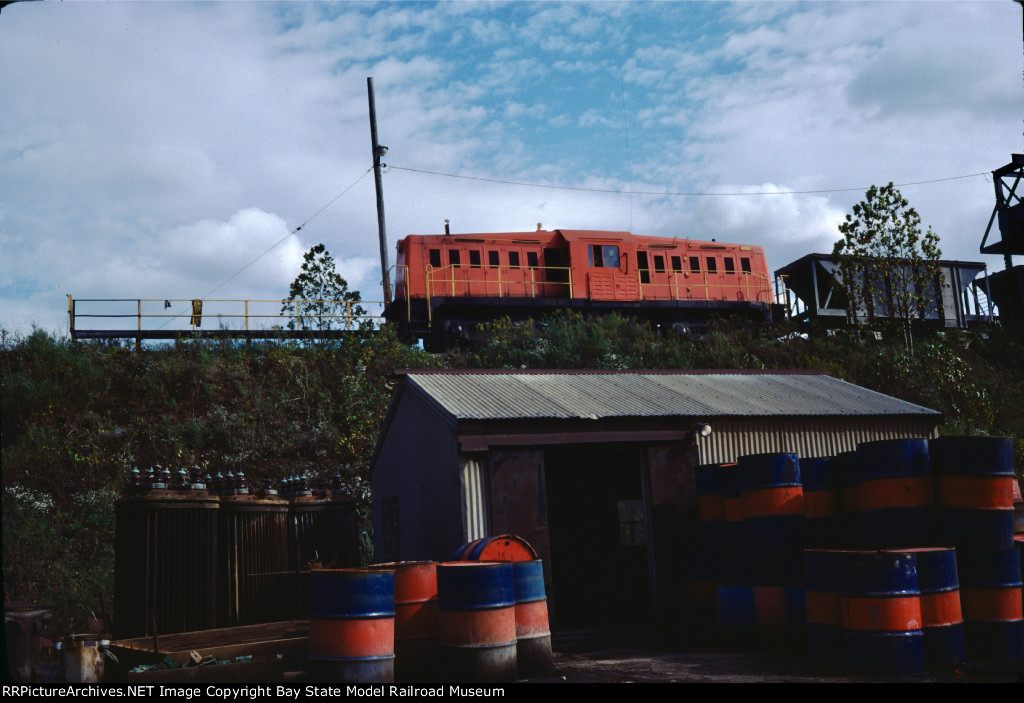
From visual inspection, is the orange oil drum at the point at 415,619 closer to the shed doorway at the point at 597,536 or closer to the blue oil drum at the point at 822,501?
the blue oil drum at the point at 822,501

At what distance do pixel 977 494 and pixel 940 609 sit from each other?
1615 millimetres

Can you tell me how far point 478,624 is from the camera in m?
8.80

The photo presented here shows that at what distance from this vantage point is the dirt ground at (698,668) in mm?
8352

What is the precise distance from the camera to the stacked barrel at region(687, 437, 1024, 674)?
870cm

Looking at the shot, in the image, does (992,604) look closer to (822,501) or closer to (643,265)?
(822,501)

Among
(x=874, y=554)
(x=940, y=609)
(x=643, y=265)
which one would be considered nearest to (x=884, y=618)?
(x=874, y=554)

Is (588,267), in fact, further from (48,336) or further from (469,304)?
(48,336)

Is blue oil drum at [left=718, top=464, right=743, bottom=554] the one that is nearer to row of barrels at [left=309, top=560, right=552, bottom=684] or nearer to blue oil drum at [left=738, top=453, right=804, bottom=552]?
blue oil drum at [left=738, top=453, right=804, bottom=552]

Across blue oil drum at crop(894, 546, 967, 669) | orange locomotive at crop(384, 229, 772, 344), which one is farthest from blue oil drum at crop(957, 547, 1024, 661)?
orange locomotive at crop(384, 229, 772, 344)

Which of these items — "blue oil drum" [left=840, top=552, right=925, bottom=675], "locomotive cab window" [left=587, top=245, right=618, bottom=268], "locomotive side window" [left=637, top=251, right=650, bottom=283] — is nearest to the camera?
"blue oil drum" [left=840, top=552, right=925, bottom=675]

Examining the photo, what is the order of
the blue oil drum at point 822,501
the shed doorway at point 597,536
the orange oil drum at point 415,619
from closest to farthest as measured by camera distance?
the orange oil drum at point 415,619 → the blue oil drum at point 822,501 → the shed doorway at point 597,536

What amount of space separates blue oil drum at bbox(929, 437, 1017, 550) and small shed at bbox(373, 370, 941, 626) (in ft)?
12.8

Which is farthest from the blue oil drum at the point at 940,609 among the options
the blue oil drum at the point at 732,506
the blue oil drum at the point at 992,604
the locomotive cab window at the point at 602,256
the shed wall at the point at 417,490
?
the locomotive cab window at the point at 602,256

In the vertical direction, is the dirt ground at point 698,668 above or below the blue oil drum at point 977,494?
below
